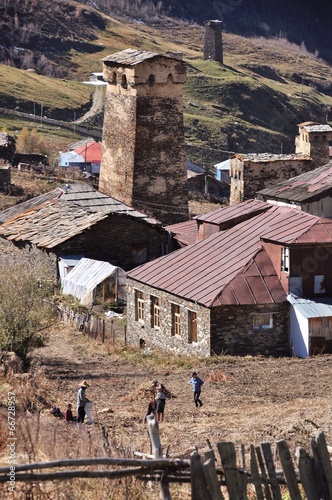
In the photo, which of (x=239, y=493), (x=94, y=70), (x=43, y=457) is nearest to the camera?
(x=239, y=493)

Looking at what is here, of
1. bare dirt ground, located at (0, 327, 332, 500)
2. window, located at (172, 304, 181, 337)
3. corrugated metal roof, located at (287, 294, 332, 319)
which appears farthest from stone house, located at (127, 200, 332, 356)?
bare dirt ground, located at (0, 327, 332, 500)

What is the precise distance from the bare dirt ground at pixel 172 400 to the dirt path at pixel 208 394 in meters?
0.02

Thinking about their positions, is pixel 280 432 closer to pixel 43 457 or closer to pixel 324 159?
pixel 43 457

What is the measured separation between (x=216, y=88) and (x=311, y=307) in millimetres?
99894

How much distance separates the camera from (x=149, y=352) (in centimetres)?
3141

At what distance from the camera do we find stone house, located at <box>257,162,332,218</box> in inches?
1442

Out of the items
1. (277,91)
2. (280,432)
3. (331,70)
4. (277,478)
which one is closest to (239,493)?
(277,478)

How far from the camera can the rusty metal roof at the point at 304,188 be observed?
3684 cm

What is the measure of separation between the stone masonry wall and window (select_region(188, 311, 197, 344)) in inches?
3.7

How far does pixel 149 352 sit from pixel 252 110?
325 feet

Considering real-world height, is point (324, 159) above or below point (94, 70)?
below

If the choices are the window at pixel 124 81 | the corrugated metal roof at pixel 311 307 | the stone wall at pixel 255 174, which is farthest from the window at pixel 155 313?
the stone wall at pixel 255 174

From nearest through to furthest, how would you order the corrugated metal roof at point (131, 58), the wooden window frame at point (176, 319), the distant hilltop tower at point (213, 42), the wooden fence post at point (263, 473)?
the wooden fence post at point (263, 473) → the wooden window frame at point (176, 319) → the corrugated metal roof at point (131, 58) → the distant hilltop tower at point (213, 42)

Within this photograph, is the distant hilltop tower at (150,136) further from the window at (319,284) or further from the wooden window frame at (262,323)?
the wooden window frame at (262,323)
